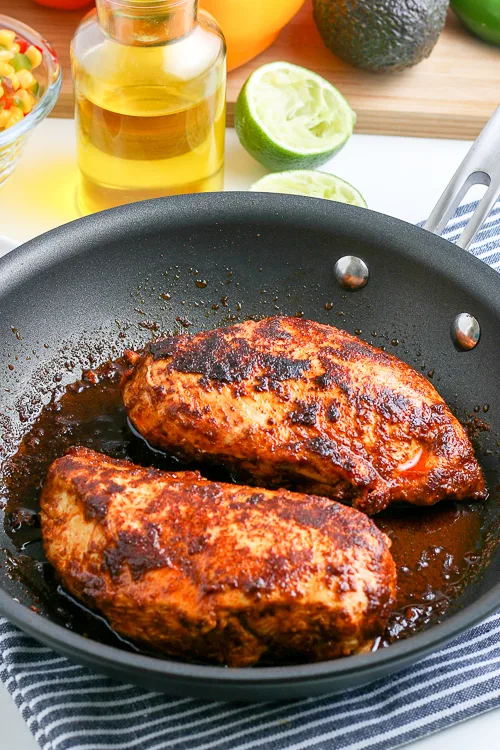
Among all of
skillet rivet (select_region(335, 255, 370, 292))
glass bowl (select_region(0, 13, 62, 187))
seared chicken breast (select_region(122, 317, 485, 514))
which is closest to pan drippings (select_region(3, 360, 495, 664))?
seared chicken breast (select_region(122, 317, 485, 514))

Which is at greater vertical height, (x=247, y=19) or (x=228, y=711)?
(x=247, y=19)

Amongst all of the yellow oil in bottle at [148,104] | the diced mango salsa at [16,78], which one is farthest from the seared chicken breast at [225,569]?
the diced mango salsa at [16,78]

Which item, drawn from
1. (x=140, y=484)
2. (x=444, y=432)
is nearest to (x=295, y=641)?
(x=140, y=484)

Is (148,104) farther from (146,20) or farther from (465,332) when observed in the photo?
(465,332)

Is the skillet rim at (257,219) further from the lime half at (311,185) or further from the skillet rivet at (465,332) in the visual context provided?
the lime half at (311,185)

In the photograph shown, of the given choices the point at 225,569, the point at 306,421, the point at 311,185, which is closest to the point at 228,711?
the point at 225,569

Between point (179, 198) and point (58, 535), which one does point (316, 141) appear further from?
point (58, 535)

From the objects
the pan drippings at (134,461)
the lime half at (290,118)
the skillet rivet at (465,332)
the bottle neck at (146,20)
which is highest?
the bottle neck at (146,20)
